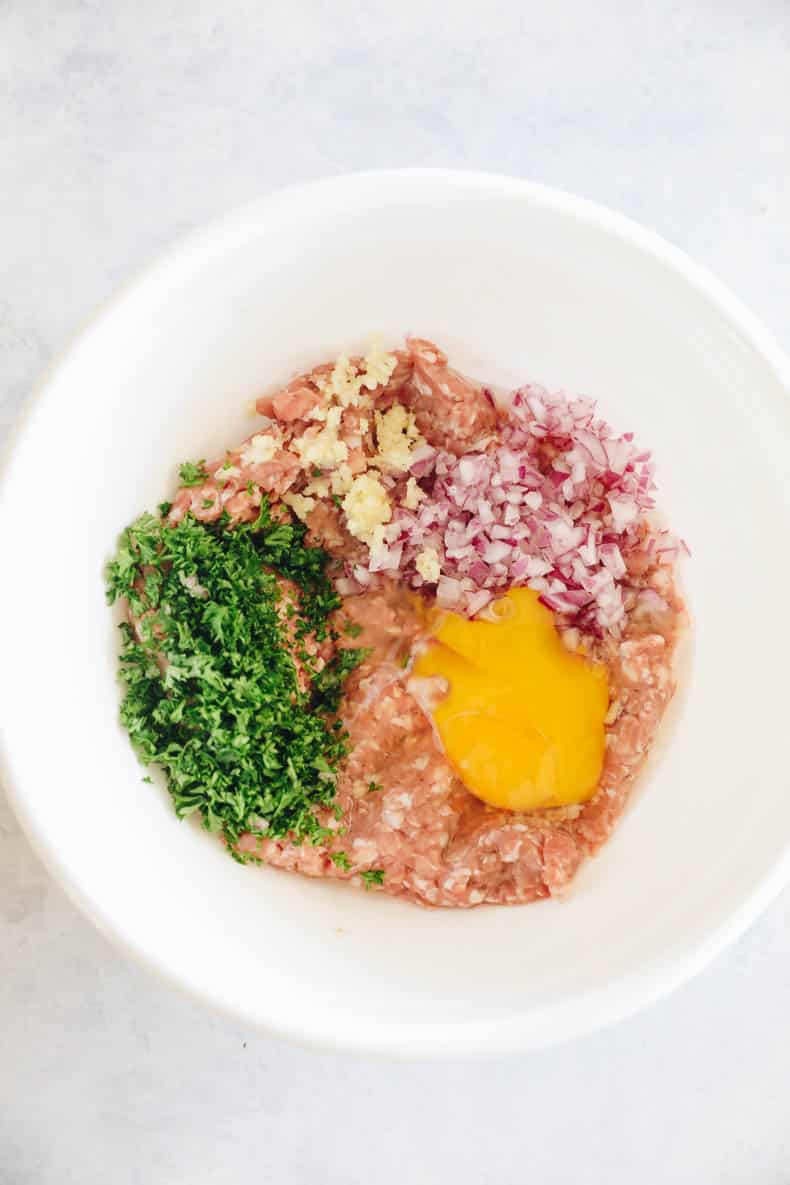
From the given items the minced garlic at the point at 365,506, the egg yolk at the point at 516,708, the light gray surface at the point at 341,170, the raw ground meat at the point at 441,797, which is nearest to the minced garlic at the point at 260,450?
the minced garlic at the point at 365,506

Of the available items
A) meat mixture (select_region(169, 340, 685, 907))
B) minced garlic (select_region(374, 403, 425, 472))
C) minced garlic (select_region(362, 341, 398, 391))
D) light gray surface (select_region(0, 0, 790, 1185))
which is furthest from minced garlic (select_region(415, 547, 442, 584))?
light gray surface (select_region(0, 0, 790, 1185))

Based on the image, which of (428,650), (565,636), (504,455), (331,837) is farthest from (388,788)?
(504,455)

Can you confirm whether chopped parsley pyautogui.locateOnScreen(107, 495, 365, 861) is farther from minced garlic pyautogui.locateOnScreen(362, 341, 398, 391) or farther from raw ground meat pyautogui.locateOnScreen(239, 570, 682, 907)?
minced garlic pyautogui.locateOnScreen(362, 341, 398, 391)

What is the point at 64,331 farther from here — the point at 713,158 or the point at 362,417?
the point at 713,158

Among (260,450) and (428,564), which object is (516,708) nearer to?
(428,564)

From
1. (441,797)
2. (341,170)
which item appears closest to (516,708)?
(441,797)

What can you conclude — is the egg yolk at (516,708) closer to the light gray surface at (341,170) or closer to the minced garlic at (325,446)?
the minced garlic at (325,446)
